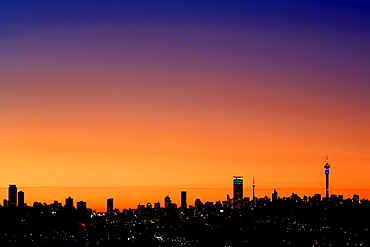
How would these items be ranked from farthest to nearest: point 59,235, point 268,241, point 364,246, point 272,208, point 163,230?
point 272,208
point 163,230
point 59,235
point 268,241
point 364,246

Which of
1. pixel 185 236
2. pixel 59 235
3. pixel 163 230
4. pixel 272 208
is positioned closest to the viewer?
pixel 59 235

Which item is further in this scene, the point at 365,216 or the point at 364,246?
the point at 365,216

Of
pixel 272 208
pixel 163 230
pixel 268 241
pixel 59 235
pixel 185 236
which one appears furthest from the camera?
pixel 272 208

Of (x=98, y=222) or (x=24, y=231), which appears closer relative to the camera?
(x=24, y=231)

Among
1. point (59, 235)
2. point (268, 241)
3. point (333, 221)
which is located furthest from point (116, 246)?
point (333, 221)

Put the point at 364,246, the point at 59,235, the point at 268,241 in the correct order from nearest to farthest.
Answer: the point at 364,246, the point at 268,241, the point at 59,235

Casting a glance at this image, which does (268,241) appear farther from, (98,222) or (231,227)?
(98,222)

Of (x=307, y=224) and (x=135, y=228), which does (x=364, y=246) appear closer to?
(x=307, y=224)

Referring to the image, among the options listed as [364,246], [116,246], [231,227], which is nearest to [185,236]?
[231,227]
